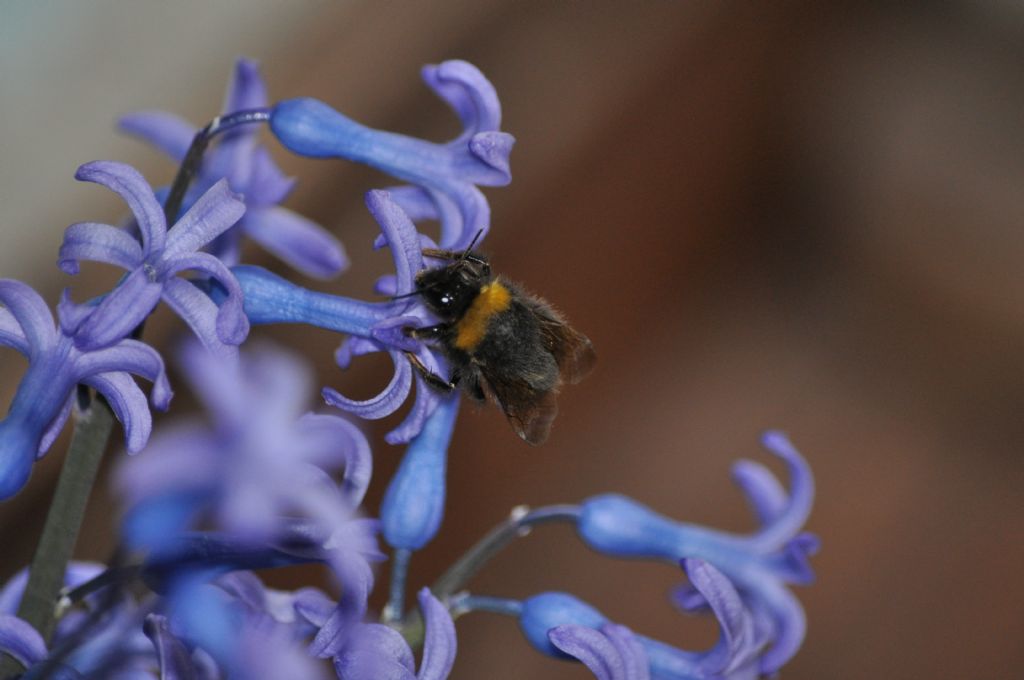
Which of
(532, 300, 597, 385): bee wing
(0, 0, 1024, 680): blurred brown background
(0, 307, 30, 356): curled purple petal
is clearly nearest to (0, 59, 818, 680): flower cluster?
(0, 307, 30, 356): curled purple petal

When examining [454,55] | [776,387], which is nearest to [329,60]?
[454,55]

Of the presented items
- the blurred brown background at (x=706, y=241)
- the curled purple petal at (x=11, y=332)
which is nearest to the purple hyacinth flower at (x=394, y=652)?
the curled purple petal at (x=11, y=332)

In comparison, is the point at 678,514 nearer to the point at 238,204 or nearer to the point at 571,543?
the point at 571,543

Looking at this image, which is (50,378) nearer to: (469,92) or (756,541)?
(469,92)

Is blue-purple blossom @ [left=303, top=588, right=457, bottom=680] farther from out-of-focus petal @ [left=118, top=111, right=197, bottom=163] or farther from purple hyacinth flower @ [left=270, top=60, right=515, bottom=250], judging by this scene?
out-of-focus petal @ [left=118, top=111, right=197, bottom=163]

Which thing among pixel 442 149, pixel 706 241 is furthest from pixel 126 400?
pixel 706 241
